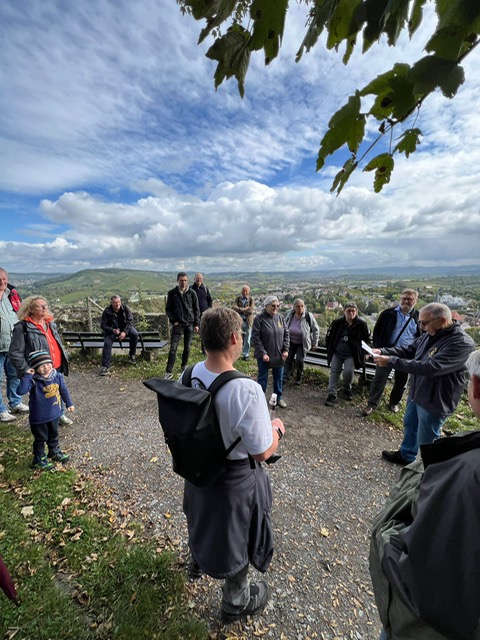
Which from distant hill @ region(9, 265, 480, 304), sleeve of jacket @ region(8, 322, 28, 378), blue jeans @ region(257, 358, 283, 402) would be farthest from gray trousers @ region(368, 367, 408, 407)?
distant hill @ region(9, 265, 480, 304)

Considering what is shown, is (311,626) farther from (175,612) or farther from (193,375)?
(193,375)

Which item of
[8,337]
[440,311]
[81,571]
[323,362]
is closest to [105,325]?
[8,337]

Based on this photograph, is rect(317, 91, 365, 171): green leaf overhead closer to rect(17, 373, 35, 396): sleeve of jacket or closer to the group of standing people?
the group of standing people

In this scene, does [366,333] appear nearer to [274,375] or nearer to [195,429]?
[274,375]

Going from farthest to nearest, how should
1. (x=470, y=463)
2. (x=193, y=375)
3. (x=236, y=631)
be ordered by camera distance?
(x=236, y=631)
(x=193, y=375)
(x=470, y=463)

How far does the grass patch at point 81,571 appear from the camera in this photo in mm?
2059

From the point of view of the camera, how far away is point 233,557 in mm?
1857

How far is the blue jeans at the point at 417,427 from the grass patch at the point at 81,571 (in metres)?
3.07

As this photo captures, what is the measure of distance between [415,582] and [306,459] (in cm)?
333

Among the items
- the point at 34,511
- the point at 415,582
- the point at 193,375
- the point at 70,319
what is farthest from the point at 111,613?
the point at 70,319

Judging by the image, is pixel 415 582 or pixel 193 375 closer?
pixel 415 582

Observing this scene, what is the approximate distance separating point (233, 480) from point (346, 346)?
4.75m

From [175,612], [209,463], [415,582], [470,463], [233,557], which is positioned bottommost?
[175,612]

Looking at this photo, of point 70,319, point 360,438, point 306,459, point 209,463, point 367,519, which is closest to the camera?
point 209,463
